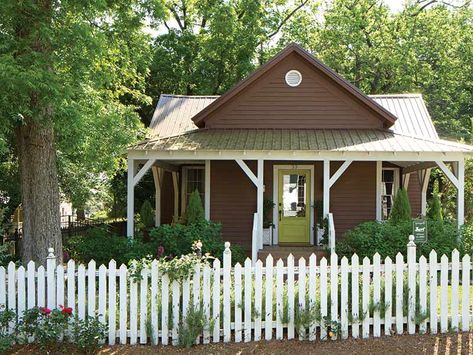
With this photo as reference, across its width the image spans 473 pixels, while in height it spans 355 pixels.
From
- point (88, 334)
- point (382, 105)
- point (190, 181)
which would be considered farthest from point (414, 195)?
point (88, 334)

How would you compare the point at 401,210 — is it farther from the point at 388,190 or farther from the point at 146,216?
the point at 146,216

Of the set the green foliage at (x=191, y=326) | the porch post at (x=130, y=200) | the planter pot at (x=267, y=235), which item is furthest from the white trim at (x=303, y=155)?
the green foliage at (x=191, y=326)

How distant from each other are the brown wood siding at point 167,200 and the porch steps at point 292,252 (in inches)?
210

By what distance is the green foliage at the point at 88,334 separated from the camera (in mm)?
7168

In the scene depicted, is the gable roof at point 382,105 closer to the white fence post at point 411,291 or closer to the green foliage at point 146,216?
the green foliage at point 146,216

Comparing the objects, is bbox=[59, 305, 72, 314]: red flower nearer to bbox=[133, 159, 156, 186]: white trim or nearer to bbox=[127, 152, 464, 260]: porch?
bbox=[133, 159, 156, 186]: white trim

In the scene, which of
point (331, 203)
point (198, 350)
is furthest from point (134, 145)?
point (198, 350)

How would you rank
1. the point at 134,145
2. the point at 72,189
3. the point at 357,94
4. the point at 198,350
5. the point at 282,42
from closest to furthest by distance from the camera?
the point at 198,350 < the point at 134,145 < the point at 357,94 < the point at 72,189 < the point at 282,42

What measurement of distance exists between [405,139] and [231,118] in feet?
17.1

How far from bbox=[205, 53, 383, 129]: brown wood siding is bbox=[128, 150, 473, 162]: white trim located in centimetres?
287

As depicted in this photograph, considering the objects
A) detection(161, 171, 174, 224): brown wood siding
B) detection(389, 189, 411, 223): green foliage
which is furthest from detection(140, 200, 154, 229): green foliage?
detection(389, 189, 411, 223): green foliage

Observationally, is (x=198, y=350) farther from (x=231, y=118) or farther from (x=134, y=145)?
(x=231, y=118)

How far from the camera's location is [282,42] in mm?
33094

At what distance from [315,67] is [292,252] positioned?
5863 millimetres
